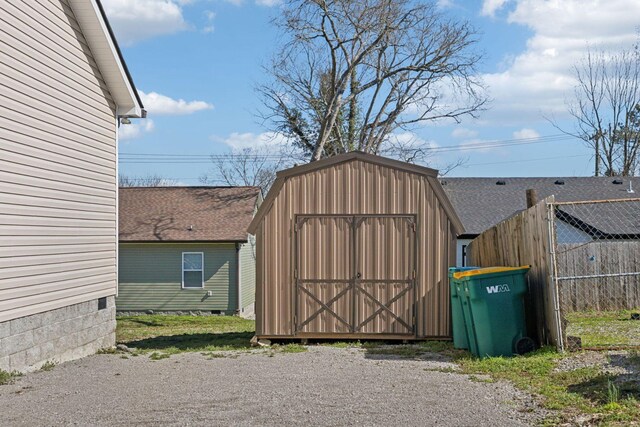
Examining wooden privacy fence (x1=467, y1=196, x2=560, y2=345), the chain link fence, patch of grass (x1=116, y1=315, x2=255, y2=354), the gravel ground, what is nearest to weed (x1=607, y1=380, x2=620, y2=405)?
the gravel ground

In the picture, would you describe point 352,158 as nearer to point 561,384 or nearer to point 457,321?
point 457,321

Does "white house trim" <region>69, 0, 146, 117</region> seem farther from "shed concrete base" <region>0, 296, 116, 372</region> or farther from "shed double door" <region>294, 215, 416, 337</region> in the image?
"shed double door" <region>294, 215, 416, 337</region>

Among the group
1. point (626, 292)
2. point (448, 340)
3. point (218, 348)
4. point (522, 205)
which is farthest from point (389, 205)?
point (522, 205)

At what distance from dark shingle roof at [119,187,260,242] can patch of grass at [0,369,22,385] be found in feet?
52.9

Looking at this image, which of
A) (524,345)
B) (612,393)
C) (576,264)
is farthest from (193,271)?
(612,393)

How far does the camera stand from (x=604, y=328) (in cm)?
1438

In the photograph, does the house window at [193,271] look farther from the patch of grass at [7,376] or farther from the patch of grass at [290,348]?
the patch of grass at [7,376]

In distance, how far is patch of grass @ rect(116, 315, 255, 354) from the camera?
1347 cm

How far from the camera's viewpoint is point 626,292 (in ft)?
65.3

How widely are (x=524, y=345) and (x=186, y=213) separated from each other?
18800 millimetres

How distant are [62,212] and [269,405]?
5639 mm

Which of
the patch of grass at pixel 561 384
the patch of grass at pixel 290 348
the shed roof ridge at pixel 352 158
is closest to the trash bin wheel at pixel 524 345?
the patch of grass at pixel 561 384

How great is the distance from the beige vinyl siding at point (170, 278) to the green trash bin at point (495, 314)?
16488 mm

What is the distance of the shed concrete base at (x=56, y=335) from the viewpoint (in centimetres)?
986
